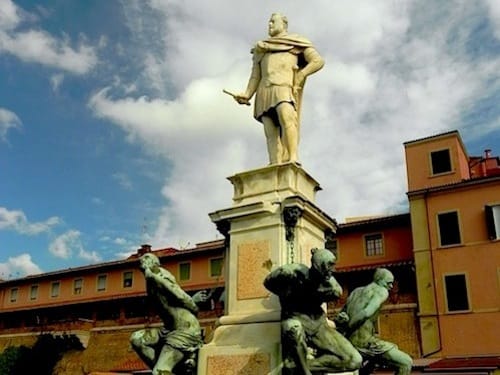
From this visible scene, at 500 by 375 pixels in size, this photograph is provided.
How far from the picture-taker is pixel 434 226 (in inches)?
1283

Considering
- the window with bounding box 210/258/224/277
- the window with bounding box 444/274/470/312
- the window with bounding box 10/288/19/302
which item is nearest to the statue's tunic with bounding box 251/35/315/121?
the window with bounding box 444/274/470/312

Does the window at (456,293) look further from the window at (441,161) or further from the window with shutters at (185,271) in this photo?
the window with shutters at (185,271)

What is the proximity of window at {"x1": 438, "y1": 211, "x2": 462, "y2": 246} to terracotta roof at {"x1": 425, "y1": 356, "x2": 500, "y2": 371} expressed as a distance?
6272mm

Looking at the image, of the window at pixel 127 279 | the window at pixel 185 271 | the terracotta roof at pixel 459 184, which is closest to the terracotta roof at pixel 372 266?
the terracotta roof at pixel 459 184

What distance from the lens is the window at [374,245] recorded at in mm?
35219

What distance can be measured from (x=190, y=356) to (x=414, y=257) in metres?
28.0

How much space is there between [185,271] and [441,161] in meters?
19.3

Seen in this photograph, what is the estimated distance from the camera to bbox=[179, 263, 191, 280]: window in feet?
140

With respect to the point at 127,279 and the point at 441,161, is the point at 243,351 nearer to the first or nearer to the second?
the point at 441,161

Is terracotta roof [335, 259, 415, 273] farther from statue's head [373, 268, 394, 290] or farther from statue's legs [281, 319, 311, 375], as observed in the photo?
statue's legs [281, 319, 311, 375]

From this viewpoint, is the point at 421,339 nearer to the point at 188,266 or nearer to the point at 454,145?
the point at 454,145

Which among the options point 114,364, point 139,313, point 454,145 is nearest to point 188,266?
point 139,313

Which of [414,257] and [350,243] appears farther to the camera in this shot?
[350,243]

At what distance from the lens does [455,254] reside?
3161 centimetres
